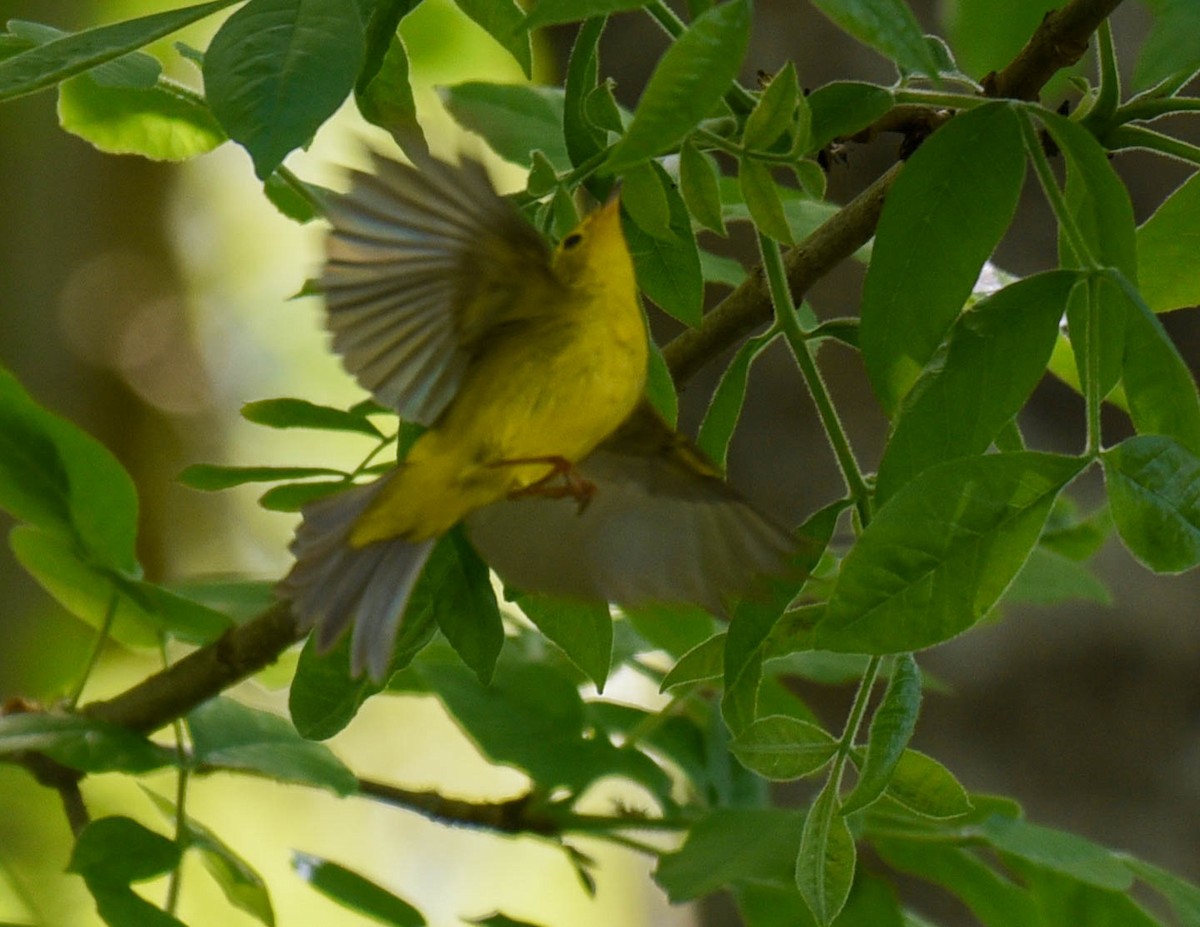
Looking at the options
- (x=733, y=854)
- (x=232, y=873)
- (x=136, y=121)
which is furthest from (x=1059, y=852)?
(x=136, y=121)

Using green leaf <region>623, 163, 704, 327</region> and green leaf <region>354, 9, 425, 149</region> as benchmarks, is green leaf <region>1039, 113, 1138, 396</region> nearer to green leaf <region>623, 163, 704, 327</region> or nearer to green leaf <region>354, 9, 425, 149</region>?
green leaf <region>623, 163, 704, 327</region>

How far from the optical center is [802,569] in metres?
0.82

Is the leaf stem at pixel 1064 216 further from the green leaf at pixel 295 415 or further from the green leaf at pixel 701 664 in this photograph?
the green leaf at pixel 295 415

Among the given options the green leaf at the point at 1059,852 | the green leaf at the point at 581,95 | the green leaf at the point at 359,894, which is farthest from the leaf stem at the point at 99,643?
the green leaf at the point at 1059,852

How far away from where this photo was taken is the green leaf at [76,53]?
2.18ft

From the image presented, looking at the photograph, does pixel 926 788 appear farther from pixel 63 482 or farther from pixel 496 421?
pixel 63 482

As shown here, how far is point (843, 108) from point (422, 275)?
10.2 inches

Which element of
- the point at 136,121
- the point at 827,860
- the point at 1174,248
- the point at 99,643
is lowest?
the point at 827,860

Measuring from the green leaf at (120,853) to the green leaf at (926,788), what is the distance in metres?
0.50

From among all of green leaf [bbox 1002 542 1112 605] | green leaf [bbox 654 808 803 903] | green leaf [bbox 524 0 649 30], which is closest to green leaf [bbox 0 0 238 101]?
green leaf [bbox 524 0 649 30]

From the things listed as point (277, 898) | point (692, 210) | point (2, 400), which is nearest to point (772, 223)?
point (692, 210)

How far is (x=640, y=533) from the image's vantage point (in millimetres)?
994

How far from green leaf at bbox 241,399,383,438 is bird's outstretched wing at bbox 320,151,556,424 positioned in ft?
0.52

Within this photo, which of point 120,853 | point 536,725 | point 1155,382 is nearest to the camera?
point 1155,382
